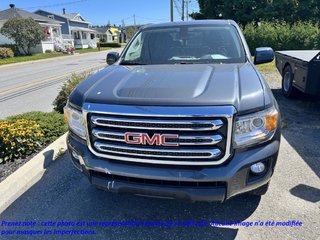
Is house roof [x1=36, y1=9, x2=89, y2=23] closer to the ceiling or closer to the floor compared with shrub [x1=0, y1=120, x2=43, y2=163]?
closer to the ceiling

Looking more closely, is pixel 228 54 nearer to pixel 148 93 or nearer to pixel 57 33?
pixel 148 93

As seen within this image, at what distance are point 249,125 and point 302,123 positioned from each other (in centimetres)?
390

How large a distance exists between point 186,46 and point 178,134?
2003 mm

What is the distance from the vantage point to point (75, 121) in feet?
8.95

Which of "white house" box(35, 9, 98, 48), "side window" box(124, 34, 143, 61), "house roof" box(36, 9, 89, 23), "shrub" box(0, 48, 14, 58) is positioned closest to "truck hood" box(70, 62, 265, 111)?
"side window" box(124, 34, 143, 61)

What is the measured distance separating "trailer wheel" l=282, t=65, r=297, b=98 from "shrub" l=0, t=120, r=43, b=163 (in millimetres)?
5901

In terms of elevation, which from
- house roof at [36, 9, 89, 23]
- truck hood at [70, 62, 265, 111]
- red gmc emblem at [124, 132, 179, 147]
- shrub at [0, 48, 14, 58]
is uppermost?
house roof at [36, 9, 89, 23]

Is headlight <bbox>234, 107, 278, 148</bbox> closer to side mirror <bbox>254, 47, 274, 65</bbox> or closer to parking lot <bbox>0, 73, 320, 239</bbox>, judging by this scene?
parking lot <bbox>0, 73, 320, 239</bbox>

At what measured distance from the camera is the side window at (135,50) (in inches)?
158

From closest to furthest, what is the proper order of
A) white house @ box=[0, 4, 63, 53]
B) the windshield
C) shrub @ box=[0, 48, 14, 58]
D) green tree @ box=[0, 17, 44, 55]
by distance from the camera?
1. the windshield
2. shrub @ box=[0, 48, 14, 58]
3. green tree @ box=[0, 17, 44, 55]
4. white house @ box=[0, 4, 63, 53]

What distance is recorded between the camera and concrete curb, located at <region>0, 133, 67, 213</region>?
10.9 ft

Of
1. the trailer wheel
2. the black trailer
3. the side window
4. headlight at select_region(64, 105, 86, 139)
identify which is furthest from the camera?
the trailer wheel

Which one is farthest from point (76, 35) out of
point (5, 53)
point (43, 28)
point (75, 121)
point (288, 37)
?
point (75, 121)

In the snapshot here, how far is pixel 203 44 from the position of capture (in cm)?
389
